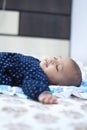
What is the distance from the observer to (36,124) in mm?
887

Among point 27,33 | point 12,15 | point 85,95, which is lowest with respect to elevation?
point 85,95

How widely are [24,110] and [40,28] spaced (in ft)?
6.12

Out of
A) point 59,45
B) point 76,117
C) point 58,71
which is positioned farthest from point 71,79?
point 59,45

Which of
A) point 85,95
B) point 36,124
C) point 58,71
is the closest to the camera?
point 36,124

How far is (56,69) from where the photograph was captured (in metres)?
1.39

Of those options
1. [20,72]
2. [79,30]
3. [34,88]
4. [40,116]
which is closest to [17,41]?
[79,30]

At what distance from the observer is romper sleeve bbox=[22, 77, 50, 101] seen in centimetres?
114

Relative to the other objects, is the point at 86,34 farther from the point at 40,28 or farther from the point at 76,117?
the point at 76,117

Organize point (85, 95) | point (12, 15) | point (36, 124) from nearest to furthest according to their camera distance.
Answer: point (36, 124)
point (85, 95)
point (12, 15)

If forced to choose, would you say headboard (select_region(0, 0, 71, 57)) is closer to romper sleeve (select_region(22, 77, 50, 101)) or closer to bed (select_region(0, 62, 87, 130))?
romper sleeve (select_region(22, 77, 50, 101))

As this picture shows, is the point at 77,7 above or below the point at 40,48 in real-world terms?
above

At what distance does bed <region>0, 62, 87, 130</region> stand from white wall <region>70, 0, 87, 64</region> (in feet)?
5.59

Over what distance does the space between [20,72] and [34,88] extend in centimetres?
24

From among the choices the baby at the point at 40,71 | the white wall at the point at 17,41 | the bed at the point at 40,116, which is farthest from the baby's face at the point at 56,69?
the white wall at the point at 17,41
